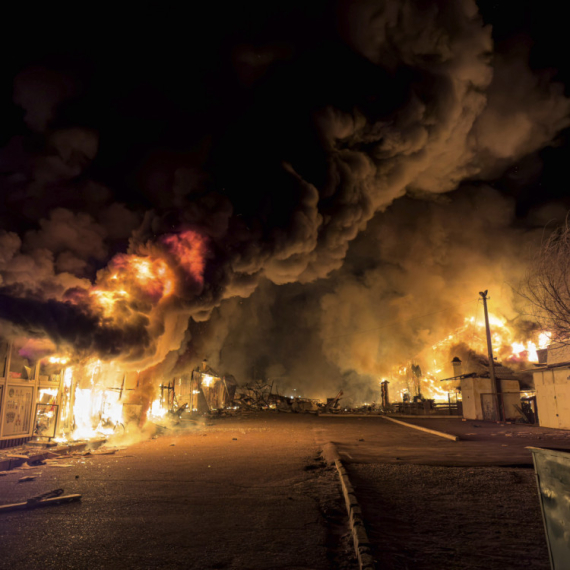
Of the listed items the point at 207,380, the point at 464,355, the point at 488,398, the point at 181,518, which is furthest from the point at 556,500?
the point at 464,355

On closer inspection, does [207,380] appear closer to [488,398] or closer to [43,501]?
[488,398]

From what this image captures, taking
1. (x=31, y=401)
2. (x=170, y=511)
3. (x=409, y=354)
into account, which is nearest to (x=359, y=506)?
(x=170, y=511)

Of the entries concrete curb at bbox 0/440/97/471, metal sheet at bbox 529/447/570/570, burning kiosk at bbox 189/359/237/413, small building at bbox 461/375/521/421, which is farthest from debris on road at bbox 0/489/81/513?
burning kiosk at bbox 189/359/237/413

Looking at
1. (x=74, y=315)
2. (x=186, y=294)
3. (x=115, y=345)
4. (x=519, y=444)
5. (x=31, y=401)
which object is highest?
(x=186, y=294)

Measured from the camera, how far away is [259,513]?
6875mm

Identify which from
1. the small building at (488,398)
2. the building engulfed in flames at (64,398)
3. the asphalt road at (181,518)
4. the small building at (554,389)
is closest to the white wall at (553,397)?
the small building at (554,389)

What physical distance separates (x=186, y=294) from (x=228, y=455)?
8.01 meters

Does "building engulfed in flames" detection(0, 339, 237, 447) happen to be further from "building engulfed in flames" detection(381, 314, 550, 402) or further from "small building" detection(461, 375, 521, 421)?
"building engulfed in flames" detection(381, 314, 550, 402)

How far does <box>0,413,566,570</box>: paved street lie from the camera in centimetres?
500

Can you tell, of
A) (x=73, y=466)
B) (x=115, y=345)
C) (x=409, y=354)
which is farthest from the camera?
(x=409, y=354)

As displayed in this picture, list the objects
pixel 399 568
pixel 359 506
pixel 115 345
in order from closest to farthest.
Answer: pixel 399 568, pixel 359 506, pixel 115 345

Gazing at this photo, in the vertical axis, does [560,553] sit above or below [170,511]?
above

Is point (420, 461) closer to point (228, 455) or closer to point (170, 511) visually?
point (228, 455)

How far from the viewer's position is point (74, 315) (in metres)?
15.4
